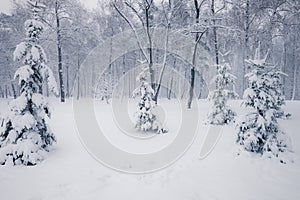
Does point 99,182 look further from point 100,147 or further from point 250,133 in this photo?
point 250,133

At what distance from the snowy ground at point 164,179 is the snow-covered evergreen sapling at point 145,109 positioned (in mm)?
3570

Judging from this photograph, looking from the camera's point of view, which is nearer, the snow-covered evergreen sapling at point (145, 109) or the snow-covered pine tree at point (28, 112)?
the snow-covered pine tree at point (28, 112)

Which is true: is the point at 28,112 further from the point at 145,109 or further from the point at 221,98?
the point at 221,98

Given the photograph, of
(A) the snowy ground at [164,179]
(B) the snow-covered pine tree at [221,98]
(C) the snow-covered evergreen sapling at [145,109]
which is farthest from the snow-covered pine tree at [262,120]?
(C) the snow-covered evergreen sapling at [145,109]

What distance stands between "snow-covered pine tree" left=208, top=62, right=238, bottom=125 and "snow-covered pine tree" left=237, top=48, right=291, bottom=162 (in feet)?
13.7

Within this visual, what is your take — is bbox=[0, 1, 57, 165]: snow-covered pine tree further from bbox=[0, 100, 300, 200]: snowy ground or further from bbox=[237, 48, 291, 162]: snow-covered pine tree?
bbox=[237, 48, 291, 162]: snow-covered pine tree

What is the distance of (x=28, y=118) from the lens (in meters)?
7.66

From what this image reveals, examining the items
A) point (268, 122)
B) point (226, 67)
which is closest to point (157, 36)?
point (226, 67)

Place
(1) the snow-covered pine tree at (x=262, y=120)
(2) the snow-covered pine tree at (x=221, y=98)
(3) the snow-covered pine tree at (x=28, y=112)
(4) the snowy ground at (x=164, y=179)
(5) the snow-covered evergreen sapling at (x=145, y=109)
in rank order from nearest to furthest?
(4) the snowy ground at (x=164, y=179) < (3) the snow-covered pine tree at (x=28, y=112) < (1) the snow-covered pine tree at (x=262, y=120) < (5) the snow-covered evergreen sapling at (x=145, y=109) < (2) the snow-covered pine tree at (x=221, y=98)

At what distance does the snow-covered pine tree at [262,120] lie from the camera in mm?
8016

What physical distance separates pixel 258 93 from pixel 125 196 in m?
6.53

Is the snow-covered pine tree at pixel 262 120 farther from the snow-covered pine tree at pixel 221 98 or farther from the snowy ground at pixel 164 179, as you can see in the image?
the snow-covered pine tree at pixel 221 98

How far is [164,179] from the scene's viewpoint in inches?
269

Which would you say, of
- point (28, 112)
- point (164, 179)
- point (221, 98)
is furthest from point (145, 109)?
point (28, 112)
